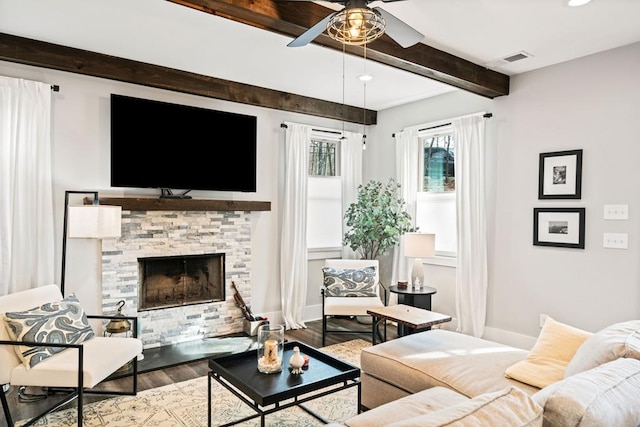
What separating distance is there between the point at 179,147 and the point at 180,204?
0.57 m

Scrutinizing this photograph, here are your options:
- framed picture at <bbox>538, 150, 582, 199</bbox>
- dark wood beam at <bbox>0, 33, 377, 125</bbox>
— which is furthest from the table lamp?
dark wood beam at <bbox>0, 33, 377, 125</bbox>

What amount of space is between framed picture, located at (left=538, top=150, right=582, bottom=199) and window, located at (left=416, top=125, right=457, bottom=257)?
1005 mm

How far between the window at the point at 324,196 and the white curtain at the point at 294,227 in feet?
0.97

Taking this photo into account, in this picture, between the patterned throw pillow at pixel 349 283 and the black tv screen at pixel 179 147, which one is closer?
the black tv screen at pixel 179 147

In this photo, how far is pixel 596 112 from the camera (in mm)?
3594

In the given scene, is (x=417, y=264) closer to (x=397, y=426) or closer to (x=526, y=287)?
(x=526, y=287)

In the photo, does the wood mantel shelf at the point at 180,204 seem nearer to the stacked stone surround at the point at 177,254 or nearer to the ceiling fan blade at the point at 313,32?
the stacked stone surround at the point at 177,254

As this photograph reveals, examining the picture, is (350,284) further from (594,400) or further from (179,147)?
(594,400)

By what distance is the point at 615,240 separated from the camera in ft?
11.4

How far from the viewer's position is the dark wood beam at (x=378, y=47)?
241 cm

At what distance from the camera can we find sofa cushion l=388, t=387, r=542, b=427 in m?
1.14

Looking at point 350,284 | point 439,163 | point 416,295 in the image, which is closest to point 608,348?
point 416,295

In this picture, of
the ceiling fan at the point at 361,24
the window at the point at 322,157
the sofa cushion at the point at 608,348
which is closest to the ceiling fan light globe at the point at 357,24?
the ceiling fan at the point at 361,24

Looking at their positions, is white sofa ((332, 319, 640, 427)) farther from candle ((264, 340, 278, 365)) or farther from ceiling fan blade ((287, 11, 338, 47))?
ceiling fan blade ((287, 11, 338, 47))
